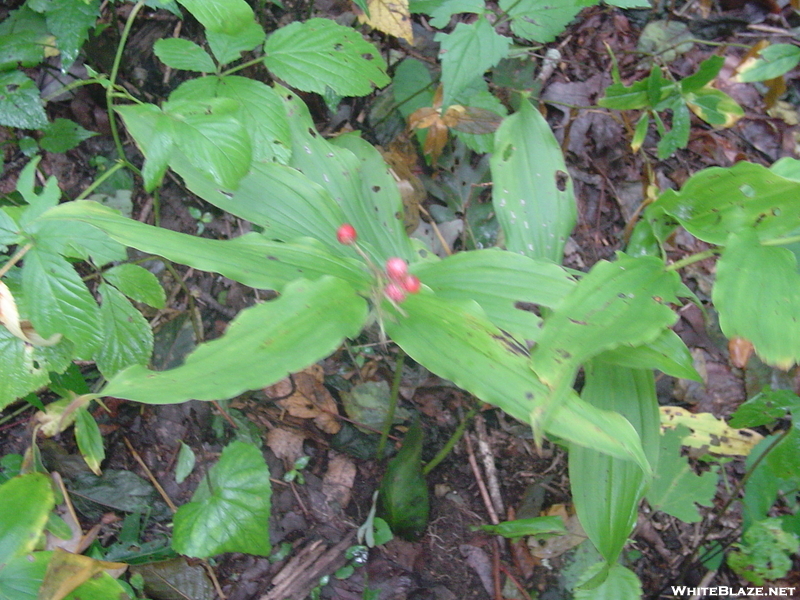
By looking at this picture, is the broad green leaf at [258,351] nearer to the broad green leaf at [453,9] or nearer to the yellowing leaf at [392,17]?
the broad green leaf at [453,9]

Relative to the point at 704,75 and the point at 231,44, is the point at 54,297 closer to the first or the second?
the point at 231,44

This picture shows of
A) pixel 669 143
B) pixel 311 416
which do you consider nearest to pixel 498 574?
pixel 311 416

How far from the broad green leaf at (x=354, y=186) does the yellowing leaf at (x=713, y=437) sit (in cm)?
121

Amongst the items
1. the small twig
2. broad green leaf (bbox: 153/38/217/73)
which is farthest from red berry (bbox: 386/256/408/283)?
the small twig

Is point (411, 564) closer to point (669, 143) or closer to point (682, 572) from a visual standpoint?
point (682, 572)

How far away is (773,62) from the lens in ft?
6.05

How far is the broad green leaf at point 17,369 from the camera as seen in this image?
111cm

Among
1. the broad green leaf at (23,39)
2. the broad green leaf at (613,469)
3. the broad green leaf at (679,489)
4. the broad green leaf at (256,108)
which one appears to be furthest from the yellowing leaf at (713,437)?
the broad green leaf at (23,39)

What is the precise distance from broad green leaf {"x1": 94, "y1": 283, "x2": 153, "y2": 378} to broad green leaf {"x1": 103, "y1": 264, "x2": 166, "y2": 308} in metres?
0.02

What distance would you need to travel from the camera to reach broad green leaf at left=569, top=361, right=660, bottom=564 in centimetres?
114

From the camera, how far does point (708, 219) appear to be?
47.1 inches

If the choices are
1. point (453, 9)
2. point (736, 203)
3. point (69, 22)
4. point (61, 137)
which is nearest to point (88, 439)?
point (61, 137)

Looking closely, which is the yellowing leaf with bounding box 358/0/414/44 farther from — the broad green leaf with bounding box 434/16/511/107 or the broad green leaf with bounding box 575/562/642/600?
the broad green leaf with bounding box 575/562/642/600

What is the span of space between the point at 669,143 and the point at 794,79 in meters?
1.34
